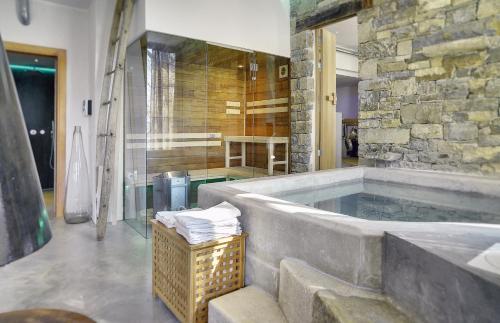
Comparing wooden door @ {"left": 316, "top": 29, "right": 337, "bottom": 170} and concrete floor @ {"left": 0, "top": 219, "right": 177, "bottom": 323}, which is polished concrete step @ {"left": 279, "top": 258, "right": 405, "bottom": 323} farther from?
wooden door @ {"left": 316, "top": 29, "right": 337, "bottom": 170}

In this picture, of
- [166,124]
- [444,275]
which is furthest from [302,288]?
[166,124]

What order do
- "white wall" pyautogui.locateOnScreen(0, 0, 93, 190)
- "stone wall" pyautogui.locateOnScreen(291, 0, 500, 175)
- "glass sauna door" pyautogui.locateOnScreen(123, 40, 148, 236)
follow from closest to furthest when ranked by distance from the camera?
"stone wall" pyautogui.locateOnScreen(291, 0, 500, 175)
"glass sauna door" pyautogui.locateOnScreen(123, 40, 148, 236)
"white wall" pyautogui.locateOnScreen(0, 0, 93, 190)

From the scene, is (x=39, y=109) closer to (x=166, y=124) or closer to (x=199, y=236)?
(x=166, y=124)

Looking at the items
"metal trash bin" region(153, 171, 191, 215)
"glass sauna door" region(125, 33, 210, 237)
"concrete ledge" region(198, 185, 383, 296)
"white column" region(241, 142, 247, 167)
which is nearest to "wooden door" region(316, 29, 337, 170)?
"white column" region(241, 142, 247, 167)

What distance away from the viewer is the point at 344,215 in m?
1.49

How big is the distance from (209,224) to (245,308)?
1.33 ft

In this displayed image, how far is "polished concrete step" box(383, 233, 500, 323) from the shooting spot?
0.83m

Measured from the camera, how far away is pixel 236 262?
1.68 meters

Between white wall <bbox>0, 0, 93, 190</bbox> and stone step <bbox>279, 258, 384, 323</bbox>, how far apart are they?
3.35m

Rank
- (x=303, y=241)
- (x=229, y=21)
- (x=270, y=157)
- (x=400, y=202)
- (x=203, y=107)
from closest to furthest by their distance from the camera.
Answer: (x=303, y=241), (x=400, y=202), (x=229, y=21), (x=203, y=107), (x=270, y=157)

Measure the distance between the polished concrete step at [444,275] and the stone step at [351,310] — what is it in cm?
6

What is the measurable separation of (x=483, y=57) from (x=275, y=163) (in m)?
2.70

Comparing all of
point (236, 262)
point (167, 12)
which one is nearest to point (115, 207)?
point (167, 12)

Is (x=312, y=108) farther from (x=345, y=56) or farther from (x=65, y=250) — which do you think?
(x=345, y=56)
